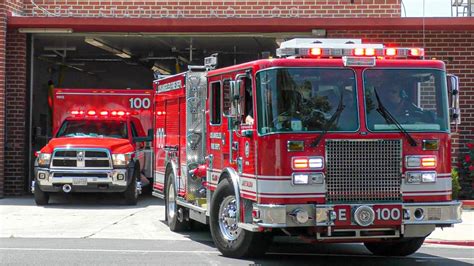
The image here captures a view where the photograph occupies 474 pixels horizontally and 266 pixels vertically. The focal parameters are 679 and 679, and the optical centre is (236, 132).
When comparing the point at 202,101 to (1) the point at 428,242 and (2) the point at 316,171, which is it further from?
(1) the point at 428,242

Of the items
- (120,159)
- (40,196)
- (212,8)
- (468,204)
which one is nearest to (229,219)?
(120,159)

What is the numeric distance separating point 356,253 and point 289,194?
8.76 ft

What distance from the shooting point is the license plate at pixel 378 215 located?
25.7 feet

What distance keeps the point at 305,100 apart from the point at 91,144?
26.8ft

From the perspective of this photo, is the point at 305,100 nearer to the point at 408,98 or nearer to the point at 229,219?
the point at 408,98

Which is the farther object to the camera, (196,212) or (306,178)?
(196,212)

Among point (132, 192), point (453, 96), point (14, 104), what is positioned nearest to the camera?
point (453, 96)

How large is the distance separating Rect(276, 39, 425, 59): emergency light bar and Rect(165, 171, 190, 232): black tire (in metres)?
4.08

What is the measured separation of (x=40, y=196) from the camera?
603 inches

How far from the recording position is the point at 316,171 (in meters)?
7.88

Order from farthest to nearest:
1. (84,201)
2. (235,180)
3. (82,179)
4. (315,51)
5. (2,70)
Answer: (84,201)
(2,70)
(82,179)
(235,180)
(315,51)

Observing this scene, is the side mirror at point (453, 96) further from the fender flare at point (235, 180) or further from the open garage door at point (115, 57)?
the open garage door at point (115, 57)

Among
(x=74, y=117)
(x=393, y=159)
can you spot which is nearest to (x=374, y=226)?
(x=393, y=159)

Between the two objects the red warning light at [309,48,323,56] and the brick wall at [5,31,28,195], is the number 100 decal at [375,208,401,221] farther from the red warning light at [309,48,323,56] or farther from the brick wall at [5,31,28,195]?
the brick wall at [5,31,28,195]
